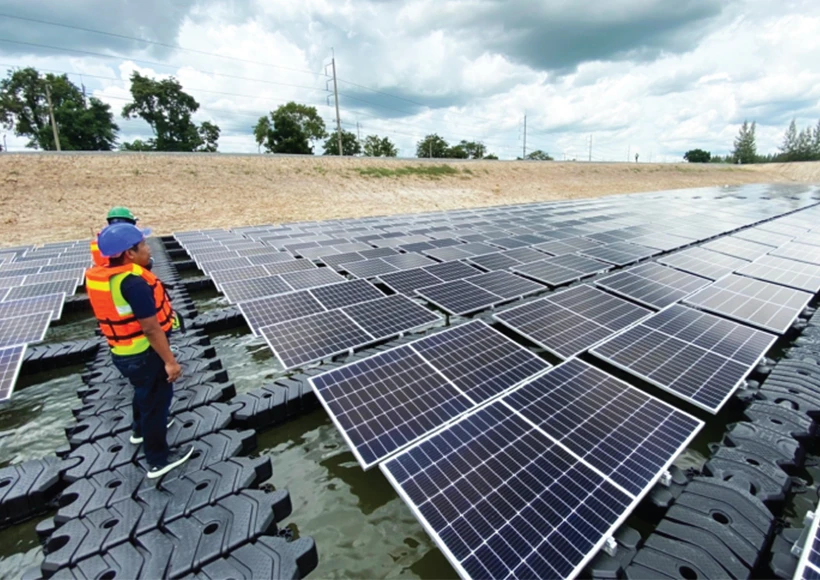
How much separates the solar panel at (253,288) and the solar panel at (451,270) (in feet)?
13.2

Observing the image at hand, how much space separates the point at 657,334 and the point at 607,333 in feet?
2.75

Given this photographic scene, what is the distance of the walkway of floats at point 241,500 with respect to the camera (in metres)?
3.21

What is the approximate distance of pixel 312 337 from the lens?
6.85m

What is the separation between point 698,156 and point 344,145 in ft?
316

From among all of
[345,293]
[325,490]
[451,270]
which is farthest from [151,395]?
[451,270]

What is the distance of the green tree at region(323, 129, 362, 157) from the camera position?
63800 millimetres

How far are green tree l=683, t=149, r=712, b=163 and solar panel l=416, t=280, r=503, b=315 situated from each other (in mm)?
121617

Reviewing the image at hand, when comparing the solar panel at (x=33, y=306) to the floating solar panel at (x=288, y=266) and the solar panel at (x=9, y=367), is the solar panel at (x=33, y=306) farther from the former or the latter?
the floating solar panel at (x=288, y=266)

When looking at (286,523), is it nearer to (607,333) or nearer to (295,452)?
(295,452)

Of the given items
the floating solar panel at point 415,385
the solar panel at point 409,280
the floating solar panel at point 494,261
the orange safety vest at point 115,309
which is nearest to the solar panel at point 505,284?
the floating solar panel at point 494,261

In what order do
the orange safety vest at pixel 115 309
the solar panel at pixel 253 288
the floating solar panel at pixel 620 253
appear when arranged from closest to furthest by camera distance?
1. the orange safety vest at pixel 115 309
2. the solar panel at pixel 253 288
3. the floating solar panel at pixel 620 253

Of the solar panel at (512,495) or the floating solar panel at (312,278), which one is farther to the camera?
the floating solar panel at (312,278)

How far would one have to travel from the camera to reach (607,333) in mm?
6773

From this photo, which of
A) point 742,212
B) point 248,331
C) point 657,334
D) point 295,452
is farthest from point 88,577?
point 742,212
